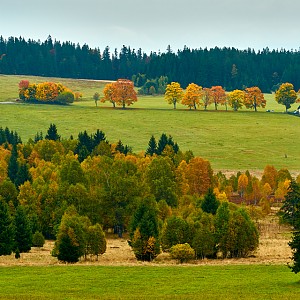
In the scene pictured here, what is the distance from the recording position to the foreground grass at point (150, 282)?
192ft

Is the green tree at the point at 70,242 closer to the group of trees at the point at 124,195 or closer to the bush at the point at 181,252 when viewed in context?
the group of trees at the point at 124,195

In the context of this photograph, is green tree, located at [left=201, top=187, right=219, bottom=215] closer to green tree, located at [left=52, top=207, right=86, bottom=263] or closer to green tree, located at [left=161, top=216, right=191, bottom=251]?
green tree, located at [left=161, top=216, right=191, bottom=251]

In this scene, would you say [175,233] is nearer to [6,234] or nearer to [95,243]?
[95,243]

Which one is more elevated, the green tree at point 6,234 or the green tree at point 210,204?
the green tree at point 210,204

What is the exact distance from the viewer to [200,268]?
73688mm

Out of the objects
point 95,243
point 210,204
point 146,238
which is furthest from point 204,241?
point 210,204

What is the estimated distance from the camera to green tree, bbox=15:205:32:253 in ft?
285

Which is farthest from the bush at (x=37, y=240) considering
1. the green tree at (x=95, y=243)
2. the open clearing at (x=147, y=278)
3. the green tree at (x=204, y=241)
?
the green tree at (x=204, y=241)

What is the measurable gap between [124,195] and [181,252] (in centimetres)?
2721

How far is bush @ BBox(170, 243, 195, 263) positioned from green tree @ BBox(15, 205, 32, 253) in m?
17.4

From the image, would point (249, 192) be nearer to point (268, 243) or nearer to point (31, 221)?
point (268, 243)

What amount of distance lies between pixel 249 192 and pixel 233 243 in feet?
134

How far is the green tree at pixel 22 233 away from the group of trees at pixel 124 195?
3.46m

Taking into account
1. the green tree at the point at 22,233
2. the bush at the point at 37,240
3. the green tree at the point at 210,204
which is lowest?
the bush at the point at 37,240
